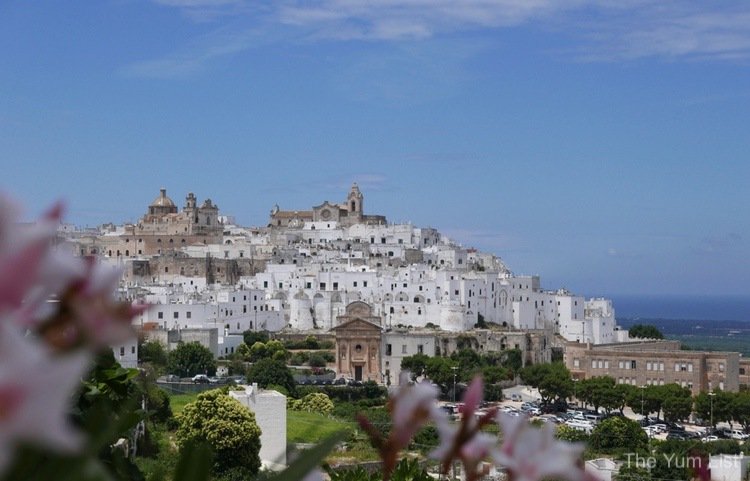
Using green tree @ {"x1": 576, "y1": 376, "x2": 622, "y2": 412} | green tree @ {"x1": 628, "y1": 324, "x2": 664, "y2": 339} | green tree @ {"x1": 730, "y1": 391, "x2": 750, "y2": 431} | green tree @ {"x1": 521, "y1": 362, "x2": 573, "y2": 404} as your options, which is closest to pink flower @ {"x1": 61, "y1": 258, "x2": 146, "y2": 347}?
green tree @ {"x1": 730, "y1": 391, "x2": 750, "y2": 431}

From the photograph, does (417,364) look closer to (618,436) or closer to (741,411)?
(741,411)

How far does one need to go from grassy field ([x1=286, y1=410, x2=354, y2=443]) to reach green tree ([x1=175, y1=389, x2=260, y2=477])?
5.24 feet

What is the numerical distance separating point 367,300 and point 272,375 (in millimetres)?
12774

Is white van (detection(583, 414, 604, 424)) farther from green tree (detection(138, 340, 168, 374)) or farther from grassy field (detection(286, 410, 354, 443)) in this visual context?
green tree (detection(138, 340, 168, 374))

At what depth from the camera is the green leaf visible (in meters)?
0.99

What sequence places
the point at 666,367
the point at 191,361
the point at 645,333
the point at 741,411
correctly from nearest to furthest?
the point at 741,411, the point at 191,361, the point at 666,367, the point at 645,333

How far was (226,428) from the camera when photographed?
18.6 meters

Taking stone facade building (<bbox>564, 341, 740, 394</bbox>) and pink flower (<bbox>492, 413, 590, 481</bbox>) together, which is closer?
pink flower (<bbox>492, 413, 590, 481</bbox>)

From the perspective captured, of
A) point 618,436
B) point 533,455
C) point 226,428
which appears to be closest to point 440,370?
point 618,436

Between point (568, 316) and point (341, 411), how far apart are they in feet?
67.3

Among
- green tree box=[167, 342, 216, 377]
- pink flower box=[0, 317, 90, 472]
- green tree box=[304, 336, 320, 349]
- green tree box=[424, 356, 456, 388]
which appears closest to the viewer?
pink flower box=[0, 317, 90, 472]

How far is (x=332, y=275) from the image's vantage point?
4669 cm

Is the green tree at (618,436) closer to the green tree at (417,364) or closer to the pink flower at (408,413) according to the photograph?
the green tree at (417,364)

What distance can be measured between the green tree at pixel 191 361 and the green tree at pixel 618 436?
14.2 meters
